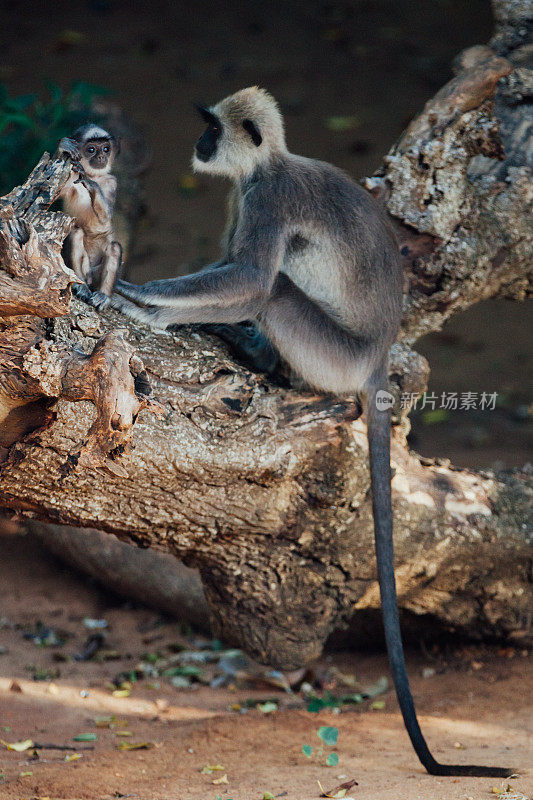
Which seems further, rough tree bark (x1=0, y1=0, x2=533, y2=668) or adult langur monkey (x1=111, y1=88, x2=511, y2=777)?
adult langur monkey (x1=111, y1=88, x2=511, y2=777)

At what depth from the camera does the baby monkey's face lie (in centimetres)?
294

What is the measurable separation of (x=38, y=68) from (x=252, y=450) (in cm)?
750

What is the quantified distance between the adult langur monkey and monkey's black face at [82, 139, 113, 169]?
1.41ft

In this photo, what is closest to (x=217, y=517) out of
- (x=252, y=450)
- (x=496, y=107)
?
(x=252, y=450)

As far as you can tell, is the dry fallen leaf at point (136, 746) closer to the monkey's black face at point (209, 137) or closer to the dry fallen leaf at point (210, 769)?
the dry fallen leaf at point (210, 769)

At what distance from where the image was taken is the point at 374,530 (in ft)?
9.84

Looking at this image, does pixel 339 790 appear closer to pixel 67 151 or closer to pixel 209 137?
pixel 67 151

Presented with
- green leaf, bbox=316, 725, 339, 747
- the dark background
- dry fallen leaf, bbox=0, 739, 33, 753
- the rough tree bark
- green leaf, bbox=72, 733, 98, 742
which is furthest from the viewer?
the dark background

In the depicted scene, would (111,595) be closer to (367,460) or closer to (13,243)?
(367,460)

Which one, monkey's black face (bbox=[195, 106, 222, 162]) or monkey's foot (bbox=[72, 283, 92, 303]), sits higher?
monkey's black face (bbox=[195, 106, 222, 162])

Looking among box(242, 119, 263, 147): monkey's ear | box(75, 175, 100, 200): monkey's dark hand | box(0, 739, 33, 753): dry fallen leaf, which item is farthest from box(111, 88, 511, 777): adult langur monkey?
box(0, 739, 33, 753): dry fallen leaf

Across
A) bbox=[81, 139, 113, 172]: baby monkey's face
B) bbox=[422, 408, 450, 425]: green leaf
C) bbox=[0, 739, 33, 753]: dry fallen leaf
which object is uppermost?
bbox=[422, 408, 450, 425]: green leaf

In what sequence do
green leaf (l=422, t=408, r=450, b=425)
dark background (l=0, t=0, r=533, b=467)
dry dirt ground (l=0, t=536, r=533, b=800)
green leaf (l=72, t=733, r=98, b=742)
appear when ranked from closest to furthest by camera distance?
dry dirt ground (l=0, t=536, r=533, b=800) < green leaf (l=72, t=733, r=98, b=742) < green leaf (l=422, t=408, r=450, b=425) < dark background (l=0, t=0, r=533, b=467)

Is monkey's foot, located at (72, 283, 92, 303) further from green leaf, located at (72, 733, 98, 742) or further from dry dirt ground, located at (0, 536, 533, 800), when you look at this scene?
green leaf, located at (72, 733, 98, 742)
